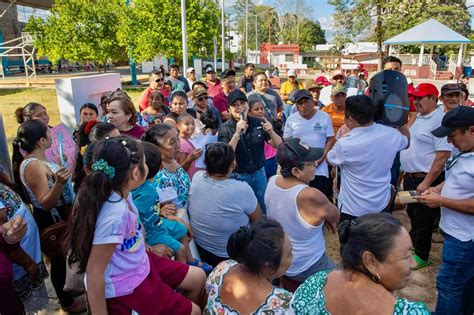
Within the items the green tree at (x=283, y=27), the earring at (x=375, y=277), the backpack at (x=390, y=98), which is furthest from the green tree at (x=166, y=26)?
the green tree at (x=283, y=27)

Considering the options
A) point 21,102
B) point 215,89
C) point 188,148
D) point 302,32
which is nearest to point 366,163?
point 188,148

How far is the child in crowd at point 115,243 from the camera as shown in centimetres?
177

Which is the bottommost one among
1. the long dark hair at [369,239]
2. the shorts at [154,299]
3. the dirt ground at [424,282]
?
the dirt ground at [424,282]

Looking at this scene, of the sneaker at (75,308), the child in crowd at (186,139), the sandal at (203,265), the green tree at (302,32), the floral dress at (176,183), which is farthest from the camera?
the green tree at (302,32)

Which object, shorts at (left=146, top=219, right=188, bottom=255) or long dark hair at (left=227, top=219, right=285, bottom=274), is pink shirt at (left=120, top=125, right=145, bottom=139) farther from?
long dark hair at (left=227, top=219, right=285, bottom=274)

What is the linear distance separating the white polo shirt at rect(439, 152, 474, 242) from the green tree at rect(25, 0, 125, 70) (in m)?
22.5

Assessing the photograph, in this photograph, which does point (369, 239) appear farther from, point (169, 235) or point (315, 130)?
point (315, 130)

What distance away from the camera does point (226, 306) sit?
1.78 metres

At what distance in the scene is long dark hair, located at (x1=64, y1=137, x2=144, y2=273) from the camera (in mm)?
1771

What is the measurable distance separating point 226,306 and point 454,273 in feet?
6.04

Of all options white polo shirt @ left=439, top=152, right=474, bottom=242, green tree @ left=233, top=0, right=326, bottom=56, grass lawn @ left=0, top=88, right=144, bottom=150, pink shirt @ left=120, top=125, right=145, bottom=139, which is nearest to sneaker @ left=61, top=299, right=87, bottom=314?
pink shirt @ left=120, top=125, right=145, bottom=139

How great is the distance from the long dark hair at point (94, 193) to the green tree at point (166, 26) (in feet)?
58.9

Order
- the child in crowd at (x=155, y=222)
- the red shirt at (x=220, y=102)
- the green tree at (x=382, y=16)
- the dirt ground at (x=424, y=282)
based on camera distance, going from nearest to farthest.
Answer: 1. the child in crowd at (x=155, y=222)
2. the dirt ground at (x=424, y=282)
3. the red shirt at (x=220, y=102)
4. the green tree at (x=382, y=16)

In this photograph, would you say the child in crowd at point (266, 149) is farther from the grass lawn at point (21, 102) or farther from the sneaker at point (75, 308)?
the grass lawn at point (21, 102)
